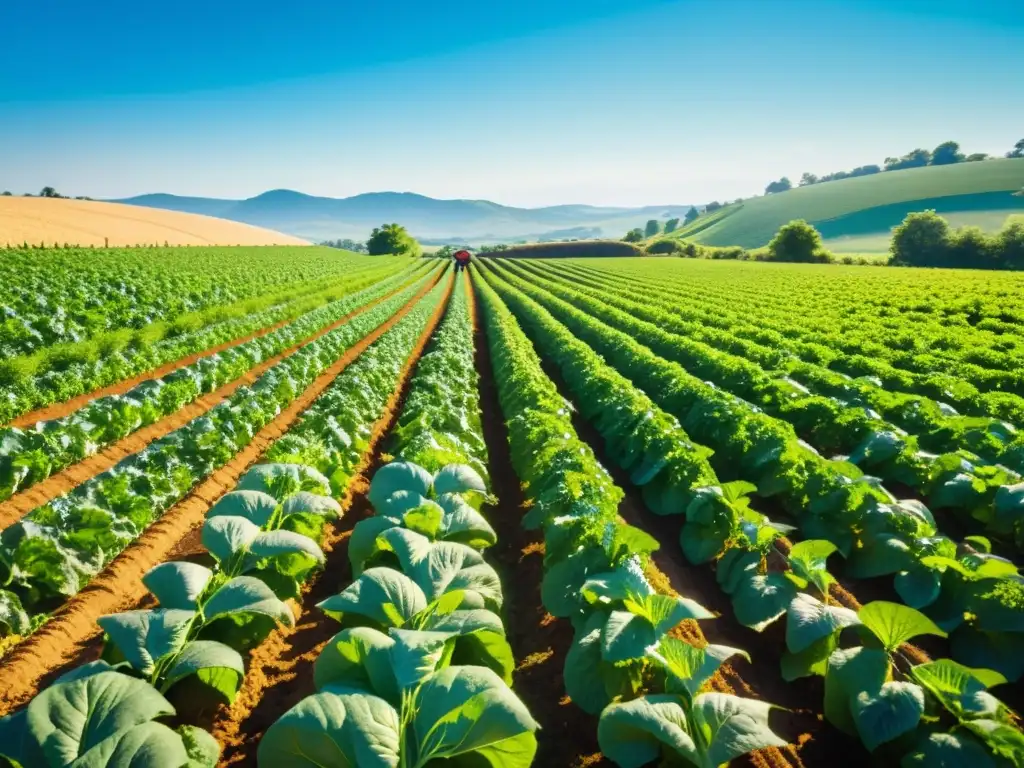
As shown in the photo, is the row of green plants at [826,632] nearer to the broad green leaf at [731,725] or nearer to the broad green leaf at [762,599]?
the broad green leaf at [762,599]

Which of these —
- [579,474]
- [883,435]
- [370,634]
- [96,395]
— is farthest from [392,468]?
[96,395]

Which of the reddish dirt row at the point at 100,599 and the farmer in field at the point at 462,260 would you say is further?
the farmer in field at the point at 462,260

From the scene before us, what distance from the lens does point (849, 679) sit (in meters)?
3.59

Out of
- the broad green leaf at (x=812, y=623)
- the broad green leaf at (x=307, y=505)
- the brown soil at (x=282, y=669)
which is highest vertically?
the broad green leaf at (x=307, y=505)

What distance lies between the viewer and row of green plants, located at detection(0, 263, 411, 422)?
413 inches

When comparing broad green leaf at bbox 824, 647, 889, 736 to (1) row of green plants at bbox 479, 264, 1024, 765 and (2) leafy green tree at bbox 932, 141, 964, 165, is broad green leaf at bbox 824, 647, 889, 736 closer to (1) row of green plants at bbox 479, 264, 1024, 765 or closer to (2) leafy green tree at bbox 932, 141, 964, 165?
(1) row of green plants at bbox 479, 264, 1024, 765

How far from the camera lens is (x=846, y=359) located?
14.3 meters

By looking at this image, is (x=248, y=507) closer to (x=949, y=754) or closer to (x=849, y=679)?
(x=849, y=679)

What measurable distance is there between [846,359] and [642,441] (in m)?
9.24

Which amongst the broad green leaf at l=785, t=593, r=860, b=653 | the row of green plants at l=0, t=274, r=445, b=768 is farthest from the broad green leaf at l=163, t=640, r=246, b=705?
the broad green leaf at l=785, t=593, r=860, b=653

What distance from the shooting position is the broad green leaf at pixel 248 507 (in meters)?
4.77

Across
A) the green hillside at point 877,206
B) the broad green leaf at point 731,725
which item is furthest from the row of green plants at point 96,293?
the green hillside at point 877,206

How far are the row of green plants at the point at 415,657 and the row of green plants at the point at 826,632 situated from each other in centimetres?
102

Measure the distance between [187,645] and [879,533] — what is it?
20.5 feet
